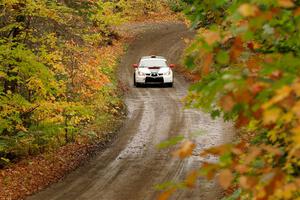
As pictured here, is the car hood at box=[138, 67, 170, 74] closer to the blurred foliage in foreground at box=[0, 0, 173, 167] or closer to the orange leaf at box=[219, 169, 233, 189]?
the blurred foliage in foreground at box=[0, 0, 173, 167]

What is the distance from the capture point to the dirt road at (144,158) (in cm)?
1166

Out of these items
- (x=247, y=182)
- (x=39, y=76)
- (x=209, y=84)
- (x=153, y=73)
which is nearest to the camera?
(x=247, y=182)

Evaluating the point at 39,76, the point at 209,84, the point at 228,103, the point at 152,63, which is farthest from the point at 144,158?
the point at 152,63

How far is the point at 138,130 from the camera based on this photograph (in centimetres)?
1772

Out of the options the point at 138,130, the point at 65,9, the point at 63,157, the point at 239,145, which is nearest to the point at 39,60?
the point at 65,9

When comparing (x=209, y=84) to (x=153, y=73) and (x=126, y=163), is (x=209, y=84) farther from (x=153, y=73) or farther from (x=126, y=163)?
(x=153, y=73)

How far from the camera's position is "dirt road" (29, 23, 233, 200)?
38.2 feet

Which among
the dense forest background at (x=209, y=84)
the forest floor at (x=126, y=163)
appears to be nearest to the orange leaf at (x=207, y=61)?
the dense forest background at (x=209, y=84)

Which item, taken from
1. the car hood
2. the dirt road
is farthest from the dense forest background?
the car hood

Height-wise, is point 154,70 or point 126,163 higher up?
point 154,70

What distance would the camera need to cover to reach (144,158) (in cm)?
1442

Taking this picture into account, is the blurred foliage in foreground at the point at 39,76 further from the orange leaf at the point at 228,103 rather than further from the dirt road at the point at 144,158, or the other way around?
the orange leaf at the point at 228,103

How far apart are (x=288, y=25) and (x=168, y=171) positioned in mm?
10172

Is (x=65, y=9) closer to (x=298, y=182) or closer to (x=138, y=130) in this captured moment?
(x=138, y=130)
